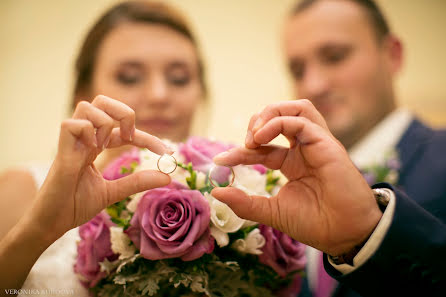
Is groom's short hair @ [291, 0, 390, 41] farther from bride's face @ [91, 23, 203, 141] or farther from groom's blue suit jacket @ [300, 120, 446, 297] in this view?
groom's blue suit jacket @ [300, 120, 446, 297]

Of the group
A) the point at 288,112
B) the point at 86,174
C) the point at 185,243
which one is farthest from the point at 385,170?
the point at 86,174

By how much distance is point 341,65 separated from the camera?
1.59m

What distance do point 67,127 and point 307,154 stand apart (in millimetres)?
391

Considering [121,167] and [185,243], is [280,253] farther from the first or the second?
[121,167]

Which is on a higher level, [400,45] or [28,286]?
[400,45]

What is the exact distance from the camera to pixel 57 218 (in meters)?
0.54

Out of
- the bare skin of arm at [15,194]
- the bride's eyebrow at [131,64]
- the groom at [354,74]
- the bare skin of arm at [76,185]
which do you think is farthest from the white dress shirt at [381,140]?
the bare skin of arm at [15,194]

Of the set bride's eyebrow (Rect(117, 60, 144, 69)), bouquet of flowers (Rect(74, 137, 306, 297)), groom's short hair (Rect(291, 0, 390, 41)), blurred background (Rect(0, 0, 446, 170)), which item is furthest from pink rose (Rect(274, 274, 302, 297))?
blurred background (Rect(0, 0, 446, 170))

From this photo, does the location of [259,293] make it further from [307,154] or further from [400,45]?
[400,45]

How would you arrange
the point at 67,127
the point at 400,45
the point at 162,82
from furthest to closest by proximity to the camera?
the point at 400,45
the point at 162,82
the point at 67,127

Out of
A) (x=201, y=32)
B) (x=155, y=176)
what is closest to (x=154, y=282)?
(x=155, y=176)

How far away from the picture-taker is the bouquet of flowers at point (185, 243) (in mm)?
547

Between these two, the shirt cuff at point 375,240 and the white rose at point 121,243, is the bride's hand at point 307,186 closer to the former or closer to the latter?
the shirt cuff at point 375,240

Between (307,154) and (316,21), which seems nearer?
(307,154)
